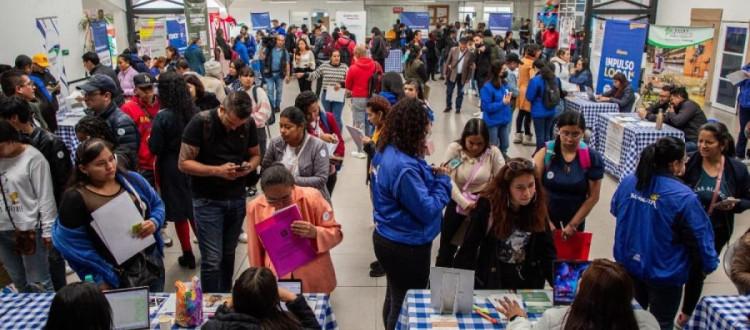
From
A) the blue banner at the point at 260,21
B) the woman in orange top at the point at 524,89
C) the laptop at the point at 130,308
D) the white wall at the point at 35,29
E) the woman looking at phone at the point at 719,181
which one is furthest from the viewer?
the blue banner at the point at 260,21

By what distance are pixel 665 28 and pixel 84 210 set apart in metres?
9.22

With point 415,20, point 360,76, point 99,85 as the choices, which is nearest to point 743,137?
point 360,76

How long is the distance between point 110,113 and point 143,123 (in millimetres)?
457

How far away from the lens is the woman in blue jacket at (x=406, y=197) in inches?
110

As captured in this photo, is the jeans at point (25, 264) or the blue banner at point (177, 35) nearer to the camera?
the jeans at point (25, 264)

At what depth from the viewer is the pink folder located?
280 centimetres

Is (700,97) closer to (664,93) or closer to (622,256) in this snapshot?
(664,93)

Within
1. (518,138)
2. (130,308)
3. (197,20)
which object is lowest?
(518,138)

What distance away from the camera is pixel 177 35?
12312 millimetres

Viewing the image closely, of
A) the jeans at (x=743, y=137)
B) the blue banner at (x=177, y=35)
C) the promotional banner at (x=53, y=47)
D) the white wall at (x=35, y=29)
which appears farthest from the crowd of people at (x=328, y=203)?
the blue banner at (x=177, y=35)

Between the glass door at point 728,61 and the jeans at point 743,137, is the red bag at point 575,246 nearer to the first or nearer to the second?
the jeans at point 743,137

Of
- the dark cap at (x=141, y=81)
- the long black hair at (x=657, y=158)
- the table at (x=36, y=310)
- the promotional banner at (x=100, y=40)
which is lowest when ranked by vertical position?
the table at (x=36, y=310)

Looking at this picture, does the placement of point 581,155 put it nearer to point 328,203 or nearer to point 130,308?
point 328,203

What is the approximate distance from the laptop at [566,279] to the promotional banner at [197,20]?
11.6 meters
